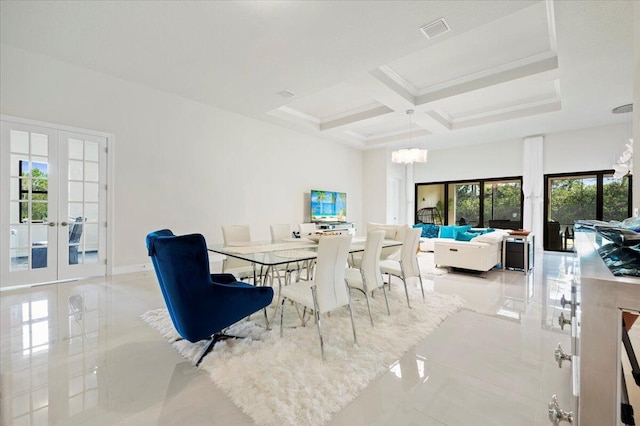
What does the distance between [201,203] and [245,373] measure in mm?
4220

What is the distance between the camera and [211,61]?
3.91 metres

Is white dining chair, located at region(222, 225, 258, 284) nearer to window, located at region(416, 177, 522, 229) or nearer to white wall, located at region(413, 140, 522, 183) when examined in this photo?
window, located at region(416, 177, 522, 229)

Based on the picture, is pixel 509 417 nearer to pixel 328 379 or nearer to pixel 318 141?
pixel 328 379

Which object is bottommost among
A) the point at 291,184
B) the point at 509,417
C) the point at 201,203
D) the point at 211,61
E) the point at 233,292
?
the point at 509,417

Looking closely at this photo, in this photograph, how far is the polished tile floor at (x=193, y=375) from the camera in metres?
1.52

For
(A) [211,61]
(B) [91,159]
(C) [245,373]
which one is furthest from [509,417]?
(B) [91,159]

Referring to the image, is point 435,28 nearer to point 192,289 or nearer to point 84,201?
point 192,289

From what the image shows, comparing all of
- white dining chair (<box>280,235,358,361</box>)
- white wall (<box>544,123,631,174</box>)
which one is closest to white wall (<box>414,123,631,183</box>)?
white wall (<box>544,123,631,174</box>)

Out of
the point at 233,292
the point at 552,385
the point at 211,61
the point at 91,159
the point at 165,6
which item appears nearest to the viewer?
the point at 552,385

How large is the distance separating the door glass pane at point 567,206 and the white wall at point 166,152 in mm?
6462

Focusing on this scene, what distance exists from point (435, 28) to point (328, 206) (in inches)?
201

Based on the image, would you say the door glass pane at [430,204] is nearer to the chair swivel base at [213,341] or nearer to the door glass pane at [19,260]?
the chair swivel base at [213,341]

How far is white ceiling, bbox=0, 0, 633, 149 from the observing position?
2906mm

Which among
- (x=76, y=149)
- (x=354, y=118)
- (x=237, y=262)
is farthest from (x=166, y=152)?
(x=354, y=118)
